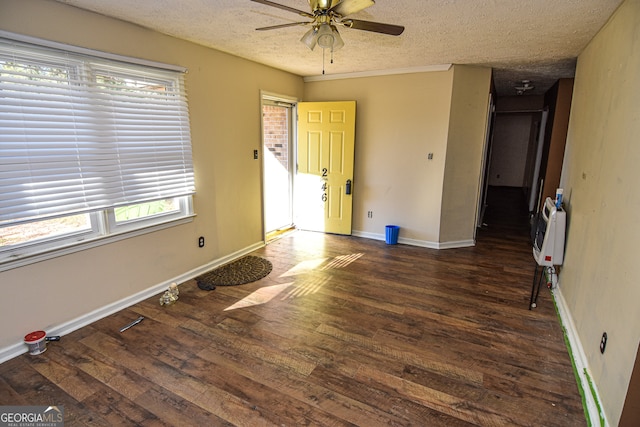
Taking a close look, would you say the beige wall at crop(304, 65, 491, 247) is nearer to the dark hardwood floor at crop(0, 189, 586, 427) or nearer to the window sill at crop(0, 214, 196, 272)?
the dark hardwood floor at crop(0, 189, 586, 427)

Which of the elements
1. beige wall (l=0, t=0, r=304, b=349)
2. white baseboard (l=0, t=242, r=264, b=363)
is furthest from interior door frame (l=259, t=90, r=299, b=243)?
A: white baseboard (l=0, t=242, r=264, b=363)

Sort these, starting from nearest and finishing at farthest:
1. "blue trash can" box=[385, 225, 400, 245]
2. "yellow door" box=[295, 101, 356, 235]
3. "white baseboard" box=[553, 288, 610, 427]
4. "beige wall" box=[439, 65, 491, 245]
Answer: "white baseboard" box=[553, 288, 610, 427] < "beige wall" box=[439, 65, 491, 245] < "blue trash can" box=[385, 225, 400, 245] < "yellow door" box=[295, 101, 356, 235]

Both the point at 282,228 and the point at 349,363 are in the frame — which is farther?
the point at 282,228

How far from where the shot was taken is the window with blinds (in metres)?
2.15

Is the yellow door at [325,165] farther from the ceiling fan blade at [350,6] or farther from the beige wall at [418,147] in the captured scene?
the ceiling fan blade at [350,6]

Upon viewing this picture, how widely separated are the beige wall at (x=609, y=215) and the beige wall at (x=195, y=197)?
342 centimetres

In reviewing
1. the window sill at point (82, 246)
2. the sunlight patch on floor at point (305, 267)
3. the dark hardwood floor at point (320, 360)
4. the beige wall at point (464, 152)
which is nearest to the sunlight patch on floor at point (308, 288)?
the dark hardwood floor at point (320, 360)

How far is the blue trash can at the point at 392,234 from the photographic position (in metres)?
4.78

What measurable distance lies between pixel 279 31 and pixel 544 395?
3.27 m

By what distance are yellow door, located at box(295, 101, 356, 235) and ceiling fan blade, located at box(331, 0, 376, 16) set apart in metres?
2.89

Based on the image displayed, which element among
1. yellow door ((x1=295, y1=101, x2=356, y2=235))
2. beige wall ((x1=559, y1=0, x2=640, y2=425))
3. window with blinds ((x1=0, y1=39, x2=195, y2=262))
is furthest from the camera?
yellow door ((x1=295, y1=101, x2=356, y2=235))

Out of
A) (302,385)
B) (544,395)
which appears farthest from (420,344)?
(302,385)

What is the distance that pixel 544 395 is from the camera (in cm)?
197

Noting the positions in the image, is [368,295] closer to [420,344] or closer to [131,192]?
[420,344]
